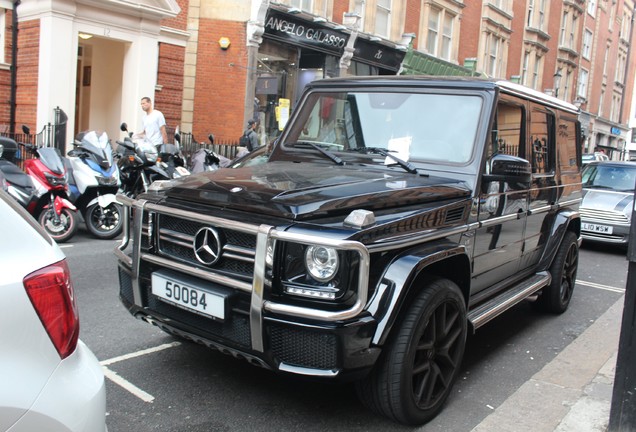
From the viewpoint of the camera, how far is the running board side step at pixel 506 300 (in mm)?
3845

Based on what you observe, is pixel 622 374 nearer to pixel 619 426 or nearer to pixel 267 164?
pixel 619 426

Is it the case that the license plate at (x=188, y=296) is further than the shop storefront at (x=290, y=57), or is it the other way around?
the shop storefront at (x=290, y=57)

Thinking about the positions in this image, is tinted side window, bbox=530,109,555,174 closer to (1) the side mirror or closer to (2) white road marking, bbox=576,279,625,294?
(1) the side mirror

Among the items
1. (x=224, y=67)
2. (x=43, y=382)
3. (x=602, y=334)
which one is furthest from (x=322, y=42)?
(x=43, y=382)

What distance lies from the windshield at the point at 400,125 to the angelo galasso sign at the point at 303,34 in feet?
41.2

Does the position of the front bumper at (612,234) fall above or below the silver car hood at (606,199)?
below

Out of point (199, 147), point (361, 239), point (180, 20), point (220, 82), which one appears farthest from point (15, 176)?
point (220, 82)

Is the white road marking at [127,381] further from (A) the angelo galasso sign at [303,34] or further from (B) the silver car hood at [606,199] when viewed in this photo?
(A) the angelo galasso sign at [303,34]

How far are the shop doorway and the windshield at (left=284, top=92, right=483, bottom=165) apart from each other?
11861 mm

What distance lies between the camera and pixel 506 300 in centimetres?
433

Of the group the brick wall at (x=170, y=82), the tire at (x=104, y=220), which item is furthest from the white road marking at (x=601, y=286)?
the brick wall at (x=170, y=82)

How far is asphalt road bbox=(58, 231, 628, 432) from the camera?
10.7 feet

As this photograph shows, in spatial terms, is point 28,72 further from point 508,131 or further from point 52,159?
point 508,131

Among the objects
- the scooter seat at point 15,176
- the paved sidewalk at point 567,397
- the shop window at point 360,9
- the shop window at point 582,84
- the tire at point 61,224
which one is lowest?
the paved sidewalk at point 567,397
